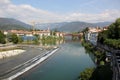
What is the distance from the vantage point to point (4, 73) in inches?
1154

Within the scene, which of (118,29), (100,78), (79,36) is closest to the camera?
(100,78)

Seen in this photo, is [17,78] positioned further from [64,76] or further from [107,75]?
[107,75]

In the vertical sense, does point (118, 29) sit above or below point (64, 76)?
above

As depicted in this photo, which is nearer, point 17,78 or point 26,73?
point 17,78

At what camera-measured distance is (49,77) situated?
27.2 meters

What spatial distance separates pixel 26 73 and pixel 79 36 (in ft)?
366

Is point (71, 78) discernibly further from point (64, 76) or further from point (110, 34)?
point (110, 34)

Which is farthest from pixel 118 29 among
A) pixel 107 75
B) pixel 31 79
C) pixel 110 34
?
pixel 107 75

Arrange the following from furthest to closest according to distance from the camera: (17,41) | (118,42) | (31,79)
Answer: (17,41) → (118,42) → (31,79)

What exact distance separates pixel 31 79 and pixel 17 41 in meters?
51.8

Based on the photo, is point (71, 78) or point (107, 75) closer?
point (107, 75)

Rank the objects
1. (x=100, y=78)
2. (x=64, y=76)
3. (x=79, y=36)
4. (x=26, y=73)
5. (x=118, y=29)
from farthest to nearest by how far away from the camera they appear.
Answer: (x=79, y=36) < (x=118, y=29) < (x=26, y=73) < (x=64, y=76) < (x=100, y=78)

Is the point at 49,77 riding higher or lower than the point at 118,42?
lower

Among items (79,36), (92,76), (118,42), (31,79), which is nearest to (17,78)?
(31,79)
